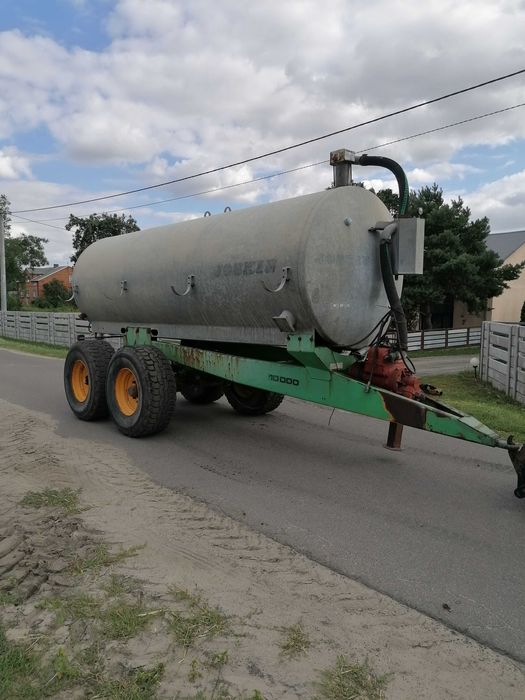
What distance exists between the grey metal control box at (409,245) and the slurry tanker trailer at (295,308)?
0.5 inches

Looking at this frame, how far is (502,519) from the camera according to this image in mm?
4410

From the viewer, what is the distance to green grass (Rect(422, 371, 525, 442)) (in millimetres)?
7492

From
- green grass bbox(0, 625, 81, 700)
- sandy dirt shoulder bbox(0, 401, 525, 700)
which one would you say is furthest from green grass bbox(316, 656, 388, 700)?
green grass bbox(0, 625, 81, 700)

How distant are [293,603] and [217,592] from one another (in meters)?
0.45

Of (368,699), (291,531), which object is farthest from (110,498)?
(368,699)

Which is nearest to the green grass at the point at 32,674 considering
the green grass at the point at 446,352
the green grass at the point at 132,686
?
the green grass at the point at 132,686

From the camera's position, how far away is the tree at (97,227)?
93.6 ft

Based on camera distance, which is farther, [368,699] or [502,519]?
[502,519]

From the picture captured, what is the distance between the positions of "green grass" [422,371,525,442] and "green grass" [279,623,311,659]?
193 inches

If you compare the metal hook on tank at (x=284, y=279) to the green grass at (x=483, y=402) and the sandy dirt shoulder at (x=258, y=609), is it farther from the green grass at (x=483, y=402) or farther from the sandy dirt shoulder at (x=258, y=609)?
the green grass at (x=483, y=402)

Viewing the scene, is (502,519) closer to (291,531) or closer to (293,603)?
(291,531)

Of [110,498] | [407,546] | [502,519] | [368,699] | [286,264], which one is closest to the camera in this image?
[368,699]

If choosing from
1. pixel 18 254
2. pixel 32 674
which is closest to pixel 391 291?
pixel 32 674

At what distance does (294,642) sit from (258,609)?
361 millimetres
